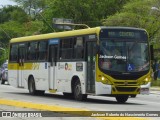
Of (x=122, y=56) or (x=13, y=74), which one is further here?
(x=13, y=74)

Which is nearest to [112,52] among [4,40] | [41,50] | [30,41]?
[41,50]

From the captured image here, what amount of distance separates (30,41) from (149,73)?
853cm

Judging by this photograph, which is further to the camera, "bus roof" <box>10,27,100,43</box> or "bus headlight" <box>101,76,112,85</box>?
"bus roof" <box>10,27,100,43</box>

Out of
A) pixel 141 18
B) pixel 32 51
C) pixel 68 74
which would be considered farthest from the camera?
pixel 141 18

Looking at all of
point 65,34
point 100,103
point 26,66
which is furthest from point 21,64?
point 100,103

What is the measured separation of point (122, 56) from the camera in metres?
22.1

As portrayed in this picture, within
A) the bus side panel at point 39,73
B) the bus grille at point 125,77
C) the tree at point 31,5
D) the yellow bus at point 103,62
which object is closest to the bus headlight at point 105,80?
the yellow bus at point 103,62

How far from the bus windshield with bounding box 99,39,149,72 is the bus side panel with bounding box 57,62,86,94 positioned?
129 cm

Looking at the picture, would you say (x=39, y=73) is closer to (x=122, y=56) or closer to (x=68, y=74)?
(x=68, y=74)

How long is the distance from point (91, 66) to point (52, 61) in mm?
4090

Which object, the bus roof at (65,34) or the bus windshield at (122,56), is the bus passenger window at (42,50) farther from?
Result: the bus windshield at (122,56)

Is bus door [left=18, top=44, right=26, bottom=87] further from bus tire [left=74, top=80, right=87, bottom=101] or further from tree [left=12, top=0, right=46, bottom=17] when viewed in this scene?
tree [left=12, top=0, right=46, bottom=17]

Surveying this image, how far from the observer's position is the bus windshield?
22.0 m

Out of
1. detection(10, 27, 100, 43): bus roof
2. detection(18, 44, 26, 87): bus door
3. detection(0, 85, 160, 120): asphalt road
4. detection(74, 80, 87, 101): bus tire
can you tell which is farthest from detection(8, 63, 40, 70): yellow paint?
detection(74, 80, 87, 101): bus tire
